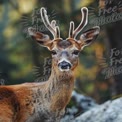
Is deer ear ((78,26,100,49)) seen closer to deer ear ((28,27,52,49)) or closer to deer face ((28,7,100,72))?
deer face ((28,7,100,72))

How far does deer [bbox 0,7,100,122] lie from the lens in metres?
11.7

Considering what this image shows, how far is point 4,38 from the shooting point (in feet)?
110

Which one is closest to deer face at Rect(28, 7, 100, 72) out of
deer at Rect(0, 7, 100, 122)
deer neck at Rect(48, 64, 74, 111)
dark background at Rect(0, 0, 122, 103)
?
deer at Rect(0, 7, 100, 122)

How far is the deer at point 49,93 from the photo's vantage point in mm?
11727

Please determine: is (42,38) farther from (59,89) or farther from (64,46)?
(59,89)

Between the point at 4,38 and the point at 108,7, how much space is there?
1507 centimetres

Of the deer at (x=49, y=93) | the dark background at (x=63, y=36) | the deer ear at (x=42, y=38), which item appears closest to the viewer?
the deer at (x=49, y=93)

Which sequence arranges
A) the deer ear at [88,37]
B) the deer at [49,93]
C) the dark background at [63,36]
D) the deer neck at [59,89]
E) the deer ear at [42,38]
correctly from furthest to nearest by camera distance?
the dark background at [63,36], the deer ear at [88,37], the deer ear at [42,38], the deer neck at [59,89], the deer at [49,93]

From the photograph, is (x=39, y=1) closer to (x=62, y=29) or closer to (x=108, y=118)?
(x=62, y=29)

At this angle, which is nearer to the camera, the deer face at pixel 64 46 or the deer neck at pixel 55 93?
the deer face at pixel 64 46

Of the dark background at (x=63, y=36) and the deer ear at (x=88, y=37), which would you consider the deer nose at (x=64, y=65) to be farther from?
the dark background at (x=63, y=36)

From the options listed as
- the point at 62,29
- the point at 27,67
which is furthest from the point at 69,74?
the point at 27,67

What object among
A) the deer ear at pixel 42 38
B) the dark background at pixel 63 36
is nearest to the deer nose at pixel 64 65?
the deer ear at pixel 42 38

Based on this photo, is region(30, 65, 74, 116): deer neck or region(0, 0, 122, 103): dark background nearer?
region(30, 65, 74, 116): deer neck
